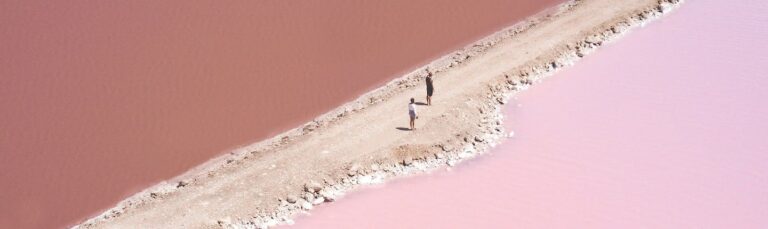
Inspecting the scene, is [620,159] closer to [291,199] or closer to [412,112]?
[412,112]

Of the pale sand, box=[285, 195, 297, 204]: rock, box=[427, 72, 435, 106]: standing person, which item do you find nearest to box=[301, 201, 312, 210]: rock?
the pale sand

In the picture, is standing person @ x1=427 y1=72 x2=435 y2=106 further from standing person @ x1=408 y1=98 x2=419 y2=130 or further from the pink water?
the pink water

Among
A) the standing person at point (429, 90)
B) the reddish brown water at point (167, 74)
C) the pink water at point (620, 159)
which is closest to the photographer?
the pink water at point (620, 159)

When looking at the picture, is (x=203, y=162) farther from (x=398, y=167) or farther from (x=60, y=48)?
(x=60, y=48)

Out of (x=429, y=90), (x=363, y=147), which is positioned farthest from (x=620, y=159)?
(x=363, y=147)

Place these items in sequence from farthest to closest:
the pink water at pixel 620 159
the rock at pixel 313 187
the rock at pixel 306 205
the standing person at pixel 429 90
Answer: the standing person at pixel 429 90 → the rock at pixel 313 187 → the rock at pixel 306 205 → the pink water at pixel 620 159

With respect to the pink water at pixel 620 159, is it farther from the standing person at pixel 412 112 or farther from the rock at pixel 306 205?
the standing person at pixel 412 112

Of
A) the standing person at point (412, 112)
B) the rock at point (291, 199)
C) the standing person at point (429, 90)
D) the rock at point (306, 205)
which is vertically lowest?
the rock at point (306, 205)

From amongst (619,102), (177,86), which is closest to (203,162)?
(177,86)

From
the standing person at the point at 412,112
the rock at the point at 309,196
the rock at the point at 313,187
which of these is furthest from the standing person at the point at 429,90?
the rock at the point at 309,196
